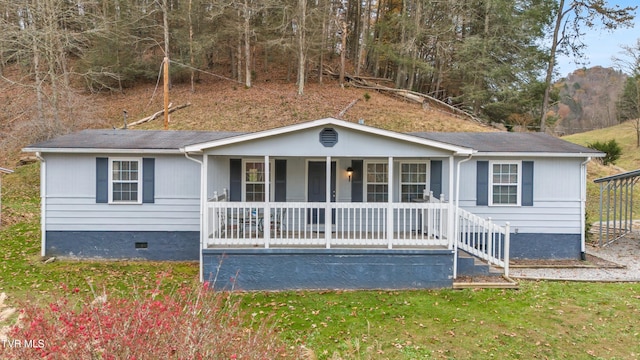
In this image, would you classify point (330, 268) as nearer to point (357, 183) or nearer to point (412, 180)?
point (357, 183)

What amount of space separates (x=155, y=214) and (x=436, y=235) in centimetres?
726

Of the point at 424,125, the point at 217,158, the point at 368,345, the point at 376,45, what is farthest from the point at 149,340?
the point at 376,45

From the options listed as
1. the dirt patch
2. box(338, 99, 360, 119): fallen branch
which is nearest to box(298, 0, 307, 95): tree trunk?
box(338, 99, 360, 119): fallen branch

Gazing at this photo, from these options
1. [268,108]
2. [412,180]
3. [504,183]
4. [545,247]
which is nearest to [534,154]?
[504,183]

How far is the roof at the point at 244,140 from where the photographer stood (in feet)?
27.3

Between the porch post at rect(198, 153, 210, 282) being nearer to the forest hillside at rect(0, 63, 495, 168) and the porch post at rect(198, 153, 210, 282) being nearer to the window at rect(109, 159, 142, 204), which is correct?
the window at rect(109, 159, 142, 204)

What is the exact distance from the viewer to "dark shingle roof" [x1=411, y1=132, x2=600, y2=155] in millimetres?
10258

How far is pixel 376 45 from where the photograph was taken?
1108 inches

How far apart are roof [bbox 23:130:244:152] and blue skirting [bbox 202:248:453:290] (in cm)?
345

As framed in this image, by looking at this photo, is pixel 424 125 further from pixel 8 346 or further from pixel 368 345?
pixel 8 346

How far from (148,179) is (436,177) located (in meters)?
7.63

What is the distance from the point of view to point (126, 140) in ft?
34.8

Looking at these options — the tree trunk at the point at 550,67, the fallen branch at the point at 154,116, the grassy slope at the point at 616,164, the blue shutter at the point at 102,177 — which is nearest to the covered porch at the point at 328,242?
the blue shutter at the point at 102,177

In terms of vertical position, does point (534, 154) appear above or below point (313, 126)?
below
